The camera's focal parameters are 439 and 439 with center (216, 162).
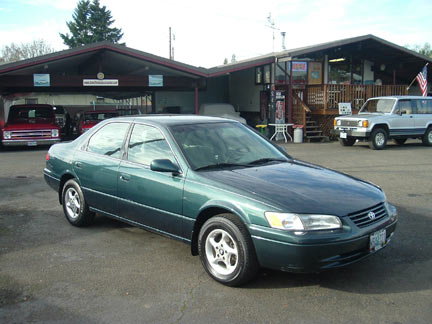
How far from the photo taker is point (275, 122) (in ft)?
69.9

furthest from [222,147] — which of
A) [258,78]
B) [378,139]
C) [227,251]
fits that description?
[258,78]

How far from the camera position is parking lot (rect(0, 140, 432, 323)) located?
3.52 m

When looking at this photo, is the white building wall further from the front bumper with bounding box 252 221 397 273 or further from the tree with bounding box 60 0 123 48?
the tree with bounding box 60 0 123 48

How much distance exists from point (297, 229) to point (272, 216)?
0.23 m

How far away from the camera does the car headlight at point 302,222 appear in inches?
145

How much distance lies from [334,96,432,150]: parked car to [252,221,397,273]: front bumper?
42.9ft

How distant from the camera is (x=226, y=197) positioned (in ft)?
13.3

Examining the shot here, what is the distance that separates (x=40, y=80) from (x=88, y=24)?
4738cm

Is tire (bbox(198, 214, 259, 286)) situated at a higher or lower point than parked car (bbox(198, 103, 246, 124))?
lower

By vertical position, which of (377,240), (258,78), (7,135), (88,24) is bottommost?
(377,240)

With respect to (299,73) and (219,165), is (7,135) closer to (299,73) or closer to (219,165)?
(299,73)

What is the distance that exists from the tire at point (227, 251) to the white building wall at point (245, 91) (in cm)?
1961

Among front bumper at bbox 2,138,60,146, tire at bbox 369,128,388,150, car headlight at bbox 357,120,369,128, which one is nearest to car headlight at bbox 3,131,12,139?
front bumper at bbox 2,138,60,146

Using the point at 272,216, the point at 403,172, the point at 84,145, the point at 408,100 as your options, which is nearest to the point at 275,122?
the point at 408,100
